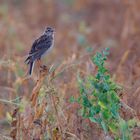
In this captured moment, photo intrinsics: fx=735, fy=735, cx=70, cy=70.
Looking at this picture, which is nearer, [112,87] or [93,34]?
[112,87]

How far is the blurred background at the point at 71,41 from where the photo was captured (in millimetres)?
6160

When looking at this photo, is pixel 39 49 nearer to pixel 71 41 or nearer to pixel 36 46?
pixel 36 46

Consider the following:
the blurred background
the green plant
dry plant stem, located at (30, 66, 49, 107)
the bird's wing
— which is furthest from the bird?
the green plant

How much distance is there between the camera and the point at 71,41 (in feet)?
33.7

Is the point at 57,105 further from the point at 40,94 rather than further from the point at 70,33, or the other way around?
the point at 70,33

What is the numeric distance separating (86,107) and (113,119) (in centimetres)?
21

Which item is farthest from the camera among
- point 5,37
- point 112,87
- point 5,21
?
point 5,21

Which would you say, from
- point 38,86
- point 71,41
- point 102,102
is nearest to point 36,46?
point 38,86

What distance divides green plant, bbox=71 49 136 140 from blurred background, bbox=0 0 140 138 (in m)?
0.26

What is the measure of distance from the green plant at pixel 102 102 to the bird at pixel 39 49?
2.81ft

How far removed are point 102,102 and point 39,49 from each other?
48.4 inches

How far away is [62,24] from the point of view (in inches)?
456

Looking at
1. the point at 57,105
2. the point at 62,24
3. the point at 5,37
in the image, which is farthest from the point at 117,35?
the point at 57,105

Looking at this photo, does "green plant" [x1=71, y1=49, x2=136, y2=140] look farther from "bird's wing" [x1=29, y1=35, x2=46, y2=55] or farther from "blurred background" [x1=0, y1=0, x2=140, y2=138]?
"bird's wing" [x1=29, y1=35, x2=46, y2=55]
